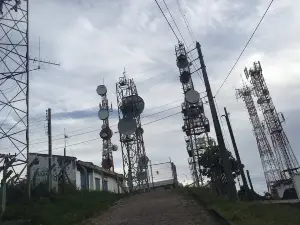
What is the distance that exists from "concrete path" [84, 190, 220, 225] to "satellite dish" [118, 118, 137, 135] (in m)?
13.7

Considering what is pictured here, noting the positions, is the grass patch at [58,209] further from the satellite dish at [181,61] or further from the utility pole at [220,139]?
the satellite dish at [181,61]

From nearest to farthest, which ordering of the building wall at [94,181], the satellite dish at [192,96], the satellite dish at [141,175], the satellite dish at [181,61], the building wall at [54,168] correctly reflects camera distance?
the satellite dish at [192,96], the building wall at [54,168], the satellite dish at [141,175], the building wall at [94,181], the satellite dish at [181,61]

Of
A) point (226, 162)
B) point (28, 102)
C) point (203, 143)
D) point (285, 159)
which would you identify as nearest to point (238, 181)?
point (203, 143)

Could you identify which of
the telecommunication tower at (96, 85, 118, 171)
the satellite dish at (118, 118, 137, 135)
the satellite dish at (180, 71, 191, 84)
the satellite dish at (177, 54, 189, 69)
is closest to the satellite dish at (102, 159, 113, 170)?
the telecommunication tower at (96, 85, 118, 171)

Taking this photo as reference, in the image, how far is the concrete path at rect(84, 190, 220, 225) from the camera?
1324 cm

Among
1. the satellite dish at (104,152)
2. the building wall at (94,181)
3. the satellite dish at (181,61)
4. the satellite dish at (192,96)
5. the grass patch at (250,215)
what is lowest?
the grass patch at (250,215)

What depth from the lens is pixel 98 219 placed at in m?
15.5

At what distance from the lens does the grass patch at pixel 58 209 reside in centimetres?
1518

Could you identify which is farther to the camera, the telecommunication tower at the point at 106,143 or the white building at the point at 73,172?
the telecommunication tower at the point at 106,143

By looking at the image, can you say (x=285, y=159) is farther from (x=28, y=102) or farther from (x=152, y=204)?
(x=28, y=102)

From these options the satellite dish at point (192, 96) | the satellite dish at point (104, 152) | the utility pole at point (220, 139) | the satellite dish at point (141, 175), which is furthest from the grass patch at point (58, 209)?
the satellite dish at point (104, 152)

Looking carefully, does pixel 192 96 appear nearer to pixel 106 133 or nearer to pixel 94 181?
pixel 94 181

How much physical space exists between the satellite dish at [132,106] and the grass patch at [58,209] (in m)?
13.2

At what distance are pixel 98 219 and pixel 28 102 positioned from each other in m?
9.03
